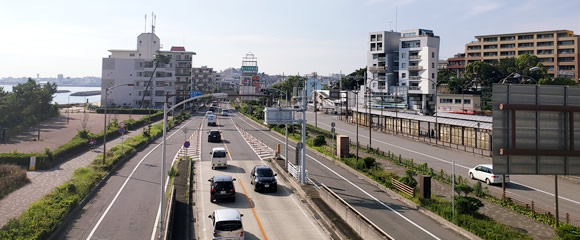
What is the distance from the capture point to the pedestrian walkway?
2258 centimetres

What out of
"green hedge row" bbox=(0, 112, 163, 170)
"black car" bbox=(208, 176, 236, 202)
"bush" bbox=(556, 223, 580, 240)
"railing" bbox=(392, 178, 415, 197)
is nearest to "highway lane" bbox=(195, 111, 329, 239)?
"black car" bbox=(208, 176, 236, 202)

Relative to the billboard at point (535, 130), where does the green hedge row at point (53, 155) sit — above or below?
below

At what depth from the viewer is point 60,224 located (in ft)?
61.7

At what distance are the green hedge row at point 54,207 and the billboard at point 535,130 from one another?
18031 mm

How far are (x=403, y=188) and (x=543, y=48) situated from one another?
92.3m

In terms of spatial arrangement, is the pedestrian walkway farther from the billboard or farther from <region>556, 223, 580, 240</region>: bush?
<region>556, 223, 580, 240</region>: bush

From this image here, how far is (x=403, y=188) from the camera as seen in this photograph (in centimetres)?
2561

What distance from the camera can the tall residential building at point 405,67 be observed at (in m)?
A: 88.4

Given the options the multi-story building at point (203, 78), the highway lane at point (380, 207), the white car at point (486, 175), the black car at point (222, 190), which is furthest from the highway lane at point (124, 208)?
the multi-story building at point (203, 78)

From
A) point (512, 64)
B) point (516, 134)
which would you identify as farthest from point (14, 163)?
point (512, 64)

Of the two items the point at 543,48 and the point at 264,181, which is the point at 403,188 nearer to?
the point at 264,181

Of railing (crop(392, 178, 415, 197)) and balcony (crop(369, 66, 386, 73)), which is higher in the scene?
balcony (crop(369, 66, 386, 73))

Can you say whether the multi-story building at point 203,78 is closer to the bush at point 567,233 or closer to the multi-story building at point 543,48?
the multi-story building at point 543,48

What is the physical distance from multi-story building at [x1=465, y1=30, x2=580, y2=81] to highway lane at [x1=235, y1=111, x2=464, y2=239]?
3285 inches
